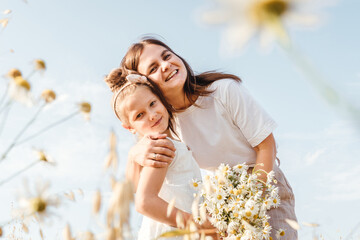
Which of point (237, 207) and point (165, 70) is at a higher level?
point (165, 70)

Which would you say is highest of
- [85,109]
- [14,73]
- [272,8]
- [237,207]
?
[272,8]

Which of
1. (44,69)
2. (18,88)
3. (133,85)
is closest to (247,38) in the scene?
(18,88)

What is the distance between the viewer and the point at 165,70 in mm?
2529

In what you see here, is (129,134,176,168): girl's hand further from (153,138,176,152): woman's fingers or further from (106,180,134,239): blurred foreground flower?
(106,180,134,239): blurred foreground flower

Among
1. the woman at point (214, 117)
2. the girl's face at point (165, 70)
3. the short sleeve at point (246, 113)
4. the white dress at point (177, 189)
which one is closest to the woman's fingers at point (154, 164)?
the white dress at point (177, 189)

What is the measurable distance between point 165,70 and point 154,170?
791 millimetres

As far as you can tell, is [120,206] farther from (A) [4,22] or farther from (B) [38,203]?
(A) [4,22]

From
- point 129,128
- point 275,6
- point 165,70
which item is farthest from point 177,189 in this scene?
point 275,6

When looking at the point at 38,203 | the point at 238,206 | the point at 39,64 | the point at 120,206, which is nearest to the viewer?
the point at 120,206

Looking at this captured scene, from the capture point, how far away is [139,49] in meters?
2.79

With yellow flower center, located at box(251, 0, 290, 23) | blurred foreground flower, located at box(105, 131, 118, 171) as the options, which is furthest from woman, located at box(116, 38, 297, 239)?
yellow flower center, located at box(251, 0, 290, 23)

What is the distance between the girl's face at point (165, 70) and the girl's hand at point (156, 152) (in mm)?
494

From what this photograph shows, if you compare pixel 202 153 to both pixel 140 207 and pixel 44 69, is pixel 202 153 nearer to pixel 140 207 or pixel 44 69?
pixel 140 207

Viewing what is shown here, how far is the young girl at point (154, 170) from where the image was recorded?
1.93 metres
